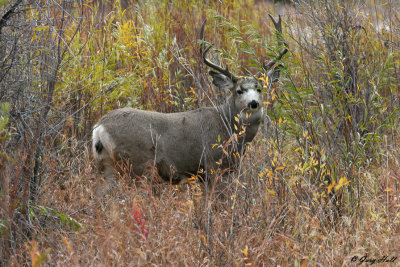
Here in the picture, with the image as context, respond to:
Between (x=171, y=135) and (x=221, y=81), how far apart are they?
93 cm

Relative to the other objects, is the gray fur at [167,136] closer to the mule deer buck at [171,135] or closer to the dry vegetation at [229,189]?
the mule deer buck at [171,135]

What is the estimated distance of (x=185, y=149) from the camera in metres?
5.50

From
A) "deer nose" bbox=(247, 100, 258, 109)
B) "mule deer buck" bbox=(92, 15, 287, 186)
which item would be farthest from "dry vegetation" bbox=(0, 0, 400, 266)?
"deer nose" bbox=(247, 100, 258, 109)

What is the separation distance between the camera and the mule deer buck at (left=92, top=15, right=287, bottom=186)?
5129mm

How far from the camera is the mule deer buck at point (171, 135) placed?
5.13m

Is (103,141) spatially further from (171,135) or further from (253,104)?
(253,104)

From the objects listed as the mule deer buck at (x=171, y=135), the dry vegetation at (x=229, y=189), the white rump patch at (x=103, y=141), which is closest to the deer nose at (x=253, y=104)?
the mule deer buck at (x=171, y=135)

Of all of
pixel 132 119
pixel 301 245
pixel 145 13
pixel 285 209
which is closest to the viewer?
pixel 301 245

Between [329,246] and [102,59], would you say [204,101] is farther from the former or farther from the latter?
[329,246]

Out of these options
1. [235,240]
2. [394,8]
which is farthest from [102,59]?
[235,240]

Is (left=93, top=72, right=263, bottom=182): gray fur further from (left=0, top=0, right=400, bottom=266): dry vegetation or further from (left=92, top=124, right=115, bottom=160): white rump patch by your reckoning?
(left=0, top=0, right=400, bottom=266): dry vegetation

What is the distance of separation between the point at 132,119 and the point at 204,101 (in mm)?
1367

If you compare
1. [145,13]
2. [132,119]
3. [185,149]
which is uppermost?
[145,13]

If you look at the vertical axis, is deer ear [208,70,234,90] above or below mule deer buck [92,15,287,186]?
above
